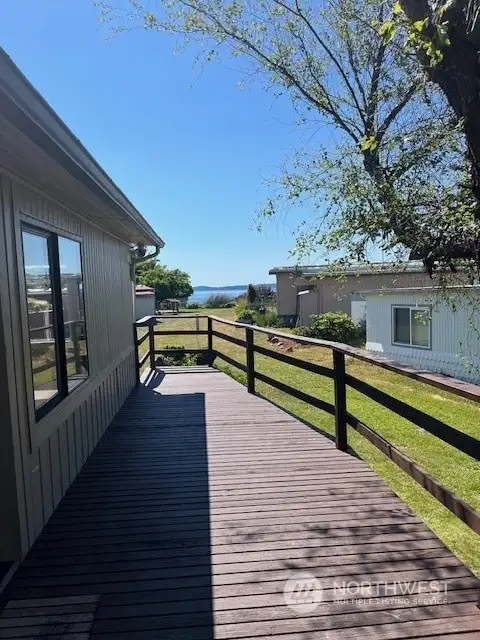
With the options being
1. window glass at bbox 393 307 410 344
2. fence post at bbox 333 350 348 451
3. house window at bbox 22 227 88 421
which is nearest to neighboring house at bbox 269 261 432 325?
window glass at bbox 393 307 410 344

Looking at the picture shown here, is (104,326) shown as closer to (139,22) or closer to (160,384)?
(160,384)

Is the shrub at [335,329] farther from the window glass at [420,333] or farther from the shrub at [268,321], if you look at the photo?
the shrub at [268,321]

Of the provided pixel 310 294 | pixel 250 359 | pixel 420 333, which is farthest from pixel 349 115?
pixel 310 294

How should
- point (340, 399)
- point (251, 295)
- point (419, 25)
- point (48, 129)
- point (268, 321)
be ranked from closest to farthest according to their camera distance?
point (48, 129), point (419, 25), point (340, 399), point (268, 321), point (251, 295)

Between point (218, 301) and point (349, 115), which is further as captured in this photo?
point (218, 301)

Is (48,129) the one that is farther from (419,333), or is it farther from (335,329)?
(335,329)

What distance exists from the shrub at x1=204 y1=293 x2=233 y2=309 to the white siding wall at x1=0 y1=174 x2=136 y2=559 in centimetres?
3223

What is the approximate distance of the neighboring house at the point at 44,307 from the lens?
218cm

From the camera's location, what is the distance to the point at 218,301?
129 feet

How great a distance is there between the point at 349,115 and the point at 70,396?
4323mm

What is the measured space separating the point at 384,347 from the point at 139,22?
35.5 feet

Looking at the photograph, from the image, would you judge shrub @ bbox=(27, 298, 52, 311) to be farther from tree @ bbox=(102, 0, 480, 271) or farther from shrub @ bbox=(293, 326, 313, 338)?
shrub @ bbox=(293, 326, 313, 338)

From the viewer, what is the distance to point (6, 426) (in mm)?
2389

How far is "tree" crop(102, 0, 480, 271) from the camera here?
14.0ft
